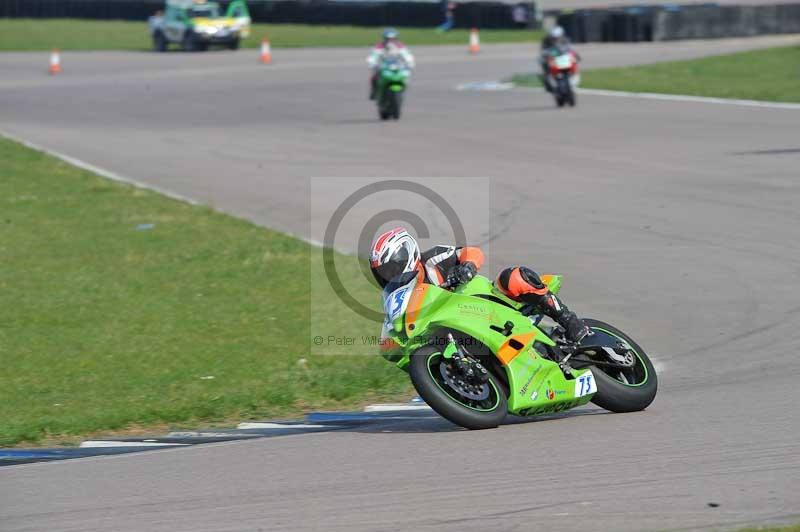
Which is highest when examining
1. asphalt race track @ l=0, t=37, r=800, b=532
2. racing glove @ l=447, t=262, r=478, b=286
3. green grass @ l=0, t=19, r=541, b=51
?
green grass @ l=0, t=19, r=541, b=51

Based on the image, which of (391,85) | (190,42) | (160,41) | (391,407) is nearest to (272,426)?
(391,407)

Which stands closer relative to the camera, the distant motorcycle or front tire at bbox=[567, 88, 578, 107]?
the distant motorcycle

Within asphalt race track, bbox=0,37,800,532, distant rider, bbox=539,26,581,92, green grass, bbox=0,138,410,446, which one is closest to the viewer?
asphalt race track, bbox=0,37,800,532

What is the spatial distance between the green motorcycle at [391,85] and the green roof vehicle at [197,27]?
2337cm

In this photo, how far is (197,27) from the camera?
46094 millimetres

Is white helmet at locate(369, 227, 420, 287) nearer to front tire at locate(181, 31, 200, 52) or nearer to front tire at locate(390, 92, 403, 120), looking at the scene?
front tire at locate(390, 92, 403, 120)

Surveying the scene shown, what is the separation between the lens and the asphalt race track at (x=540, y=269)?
17.9 ft

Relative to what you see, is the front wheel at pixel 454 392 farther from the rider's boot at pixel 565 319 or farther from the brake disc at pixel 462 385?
the rider's boot at pixel 565 319

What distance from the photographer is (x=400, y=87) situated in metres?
23.8

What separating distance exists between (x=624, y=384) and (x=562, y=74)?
1865cm

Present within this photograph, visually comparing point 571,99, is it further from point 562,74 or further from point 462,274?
point 462,274

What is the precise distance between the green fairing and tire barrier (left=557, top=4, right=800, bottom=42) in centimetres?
3445

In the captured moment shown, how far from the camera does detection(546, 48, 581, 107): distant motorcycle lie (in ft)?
81.0

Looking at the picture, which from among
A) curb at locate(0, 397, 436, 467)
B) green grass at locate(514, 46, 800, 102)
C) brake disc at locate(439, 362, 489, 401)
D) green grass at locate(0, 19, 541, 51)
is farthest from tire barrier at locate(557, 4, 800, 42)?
brake disc at locate(439, 362, 489, 401)
